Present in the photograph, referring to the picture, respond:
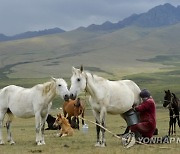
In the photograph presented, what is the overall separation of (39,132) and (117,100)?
3.37 m

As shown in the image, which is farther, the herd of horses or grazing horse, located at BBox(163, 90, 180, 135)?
grazing horse, located at BBox(163, 90, 180, 135)

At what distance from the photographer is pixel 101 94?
14.4 metres

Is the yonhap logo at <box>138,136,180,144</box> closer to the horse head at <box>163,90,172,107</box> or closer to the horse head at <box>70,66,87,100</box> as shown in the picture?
the horse head at <box>70,66,87,100</box>

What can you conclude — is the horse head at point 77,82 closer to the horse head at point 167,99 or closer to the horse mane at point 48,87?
the horse mane at point 48,87

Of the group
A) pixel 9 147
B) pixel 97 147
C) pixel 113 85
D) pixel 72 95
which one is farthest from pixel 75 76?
pixel 9 147

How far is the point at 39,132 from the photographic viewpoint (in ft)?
51.2

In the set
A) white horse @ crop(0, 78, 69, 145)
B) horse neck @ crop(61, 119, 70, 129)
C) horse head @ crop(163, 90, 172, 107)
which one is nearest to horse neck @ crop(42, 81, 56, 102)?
white horse @ crop(0, 78, 69, 145)

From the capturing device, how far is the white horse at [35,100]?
50.2 feet

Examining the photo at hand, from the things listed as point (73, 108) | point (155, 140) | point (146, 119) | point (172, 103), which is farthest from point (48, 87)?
point (73, 108)

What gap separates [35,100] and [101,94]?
2.80 metres

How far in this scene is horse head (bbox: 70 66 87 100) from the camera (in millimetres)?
13852

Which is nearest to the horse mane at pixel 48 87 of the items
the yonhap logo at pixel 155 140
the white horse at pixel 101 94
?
the white horse at pixel 101 94

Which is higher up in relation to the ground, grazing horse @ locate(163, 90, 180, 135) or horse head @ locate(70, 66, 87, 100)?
horse head @ locate(70, 66, 87, 100)

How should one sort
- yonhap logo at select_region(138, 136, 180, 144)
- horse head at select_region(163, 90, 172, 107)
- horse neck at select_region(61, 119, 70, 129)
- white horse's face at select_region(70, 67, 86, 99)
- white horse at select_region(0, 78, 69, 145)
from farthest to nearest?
1. horse neck at select_region(61, 119, 70, 129)
2. horse head at select_region(163, 90, 172, 107)
3. white horse at select_region(0, 78, 69, 145)
4. yonhap logo at select_region(138, 136, 180, 144)
5. white horse's face at select_region(70, 67, 86, 99)
